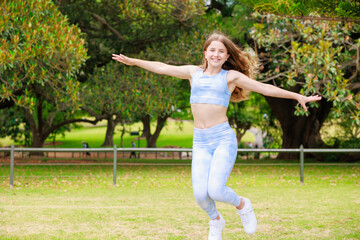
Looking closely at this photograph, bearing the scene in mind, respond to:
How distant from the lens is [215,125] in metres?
4.89

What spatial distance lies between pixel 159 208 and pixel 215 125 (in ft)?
14.8

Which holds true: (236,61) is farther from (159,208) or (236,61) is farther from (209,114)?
(159,208)

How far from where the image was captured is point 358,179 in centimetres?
1517

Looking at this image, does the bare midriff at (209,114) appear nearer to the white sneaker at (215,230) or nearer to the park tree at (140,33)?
the white sneaker at (215,230)

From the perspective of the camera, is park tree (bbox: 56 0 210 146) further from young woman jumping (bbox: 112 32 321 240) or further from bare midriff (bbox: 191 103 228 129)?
bare midriff (bbox: 191 103 228 129)

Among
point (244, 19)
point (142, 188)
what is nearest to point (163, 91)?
point (244, 19)

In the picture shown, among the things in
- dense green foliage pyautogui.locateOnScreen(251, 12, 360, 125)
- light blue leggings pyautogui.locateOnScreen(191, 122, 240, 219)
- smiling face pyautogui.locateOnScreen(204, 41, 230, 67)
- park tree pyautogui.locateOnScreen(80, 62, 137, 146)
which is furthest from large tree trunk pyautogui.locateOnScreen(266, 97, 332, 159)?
light blue leggings pyautogui.locateOnScreen(191, 122, 240, 219)

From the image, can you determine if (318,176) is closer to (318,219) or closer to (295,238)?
(318,219)

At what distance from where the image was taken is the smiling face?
16.3 feet

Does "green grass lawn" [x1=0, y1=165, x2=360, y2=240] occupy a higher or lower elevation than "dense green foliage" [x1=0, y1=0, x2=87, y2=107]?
lower

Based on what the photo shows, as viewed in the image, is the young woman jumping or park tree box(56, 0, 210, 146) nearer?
the young woman jumping

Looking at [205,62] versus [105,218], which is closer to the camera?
[205,62]

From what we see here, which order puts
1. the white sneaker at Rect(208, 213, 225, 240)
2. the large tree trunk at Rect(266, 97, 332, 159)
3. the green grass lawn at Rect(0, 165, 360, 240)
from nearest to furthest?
the white sneaker at Rect(208, 213, 225, 240) → the green grass lawn at Rect(0, 165, 360, 240) → the large tree trunk at Rect(266, 97, 332, 159)

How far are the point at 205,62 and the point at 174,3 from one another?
11.7 meters
